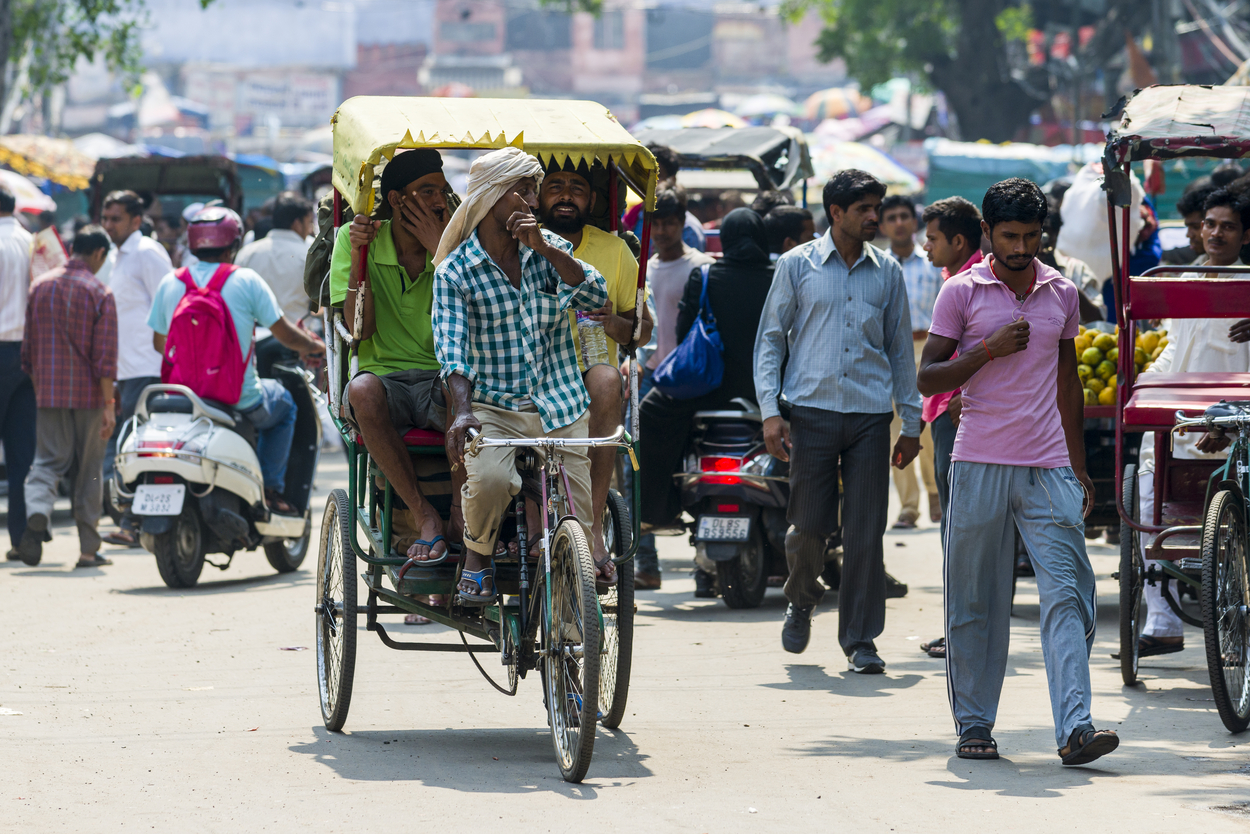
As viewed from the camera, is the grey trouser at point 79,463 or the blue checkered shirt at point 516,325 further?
the grey trouser at point 79,463

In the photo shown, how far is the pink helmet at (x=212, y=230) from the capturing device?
9820 mm

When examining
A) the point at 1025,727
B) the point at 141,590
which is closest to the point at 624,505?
the point at 1025,727

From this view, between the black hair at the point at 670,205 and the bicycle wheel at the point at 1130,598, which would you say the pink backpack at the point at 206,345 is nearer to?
the black hair at the point at 670,205

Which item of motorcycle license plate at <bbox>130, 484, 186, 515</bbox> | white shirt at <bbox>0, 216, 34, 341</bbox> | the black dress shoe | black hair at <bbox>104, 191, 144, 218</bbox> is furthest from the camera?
black hair at <bbox>104, 191, 144, 218</bbox>

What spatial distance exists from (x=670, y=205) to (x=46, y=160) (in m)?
19.1

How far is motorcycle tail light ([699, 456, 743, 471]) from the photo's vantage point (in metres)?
8.88

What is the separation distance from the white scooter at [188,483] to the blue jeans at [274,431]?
0.17 meters

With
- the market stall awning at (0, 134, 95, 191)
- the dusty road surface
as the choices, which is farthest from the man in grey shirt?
the market stall awning at (0, 134, 95, 191)

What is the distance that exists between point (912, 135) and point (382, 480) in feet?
116

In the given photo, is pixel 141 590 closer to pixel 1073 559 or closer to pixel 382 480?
pixel 382 480

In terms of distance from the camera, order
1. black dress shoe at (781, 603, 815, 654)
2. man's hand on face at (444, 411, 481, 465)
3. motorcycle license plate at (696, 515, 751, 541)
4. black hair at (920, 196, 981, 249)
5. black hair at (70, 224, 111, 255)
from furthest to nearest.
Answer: black hair at (70, 224, 111, 255)
motorcycle license plate at (696, 515, 751, 541)
black hair at (920, 196, 981, 249)
black dress shoe at (781, 603, 815, 654)
man's hand on face at (444, 411, 481, 465)

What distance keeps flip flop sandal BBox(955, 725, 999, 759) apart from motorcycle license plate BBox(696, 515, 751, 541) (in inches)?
121

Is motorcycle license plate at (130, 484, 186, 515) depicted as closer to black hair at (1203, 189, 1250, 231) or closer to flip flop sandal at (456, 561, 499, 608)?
flip flop sandal at (456, 561, 499, 608)

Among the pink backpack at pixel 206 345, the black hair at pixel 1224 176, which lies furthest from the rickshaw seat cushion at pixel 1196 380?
the pink backpack at pixel 206 345
